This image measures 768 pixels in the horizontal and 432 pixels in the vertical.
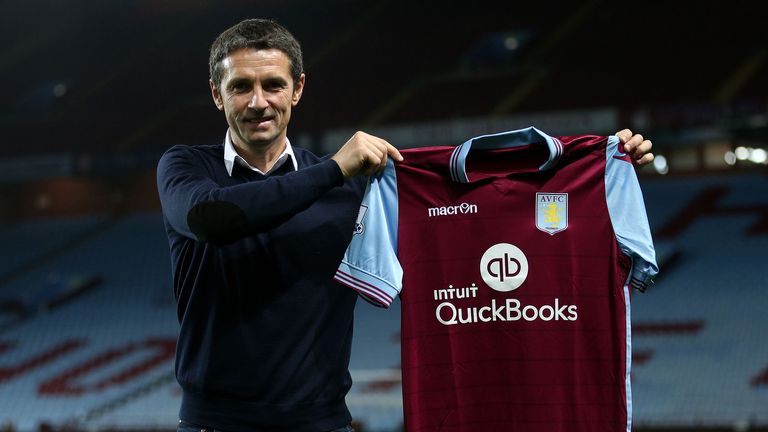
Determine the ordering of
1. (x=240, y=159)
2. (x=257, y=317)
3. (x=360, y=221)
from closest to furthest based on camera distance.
→ (x=257, y=317) → (x=240, y=159) → (x=360, y=221)

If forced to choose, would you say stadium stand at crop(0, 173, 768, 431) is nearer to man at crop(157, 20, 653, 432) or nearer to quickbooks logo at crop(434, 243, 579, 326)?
quickbooks logo at crop(434, 243, 579, 326)

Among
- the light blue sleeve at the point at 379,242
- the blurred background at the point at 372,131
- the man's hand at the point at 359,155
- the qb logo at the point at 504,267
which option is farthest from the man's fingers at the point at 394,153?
the blurred background at the point at 372,131

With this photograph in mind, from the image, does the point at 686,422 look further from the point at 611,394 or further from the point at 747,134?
the point at 611,394

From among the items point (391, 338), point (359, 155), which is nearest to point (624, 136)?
point (359, 155)

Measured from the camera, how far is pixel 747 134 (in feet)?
46.9

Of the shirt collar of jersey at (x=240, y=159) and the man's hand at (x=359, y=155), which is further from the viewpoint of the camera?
the shirt collar of jersey at (x=240, y=159)

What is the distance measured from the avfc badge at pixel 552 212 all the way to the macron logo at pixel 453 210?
7.8 inches

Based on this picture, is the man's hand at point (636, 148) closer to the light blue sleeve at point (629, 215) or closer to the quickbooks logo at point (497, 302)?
the light blue sleeve at point (629, 215)

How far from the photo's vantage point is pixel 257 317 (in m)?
2.32

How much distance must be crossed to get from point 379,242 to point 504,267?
387 mm

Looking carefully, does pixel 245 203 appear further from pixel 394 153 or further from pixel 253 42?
pixel 394 153

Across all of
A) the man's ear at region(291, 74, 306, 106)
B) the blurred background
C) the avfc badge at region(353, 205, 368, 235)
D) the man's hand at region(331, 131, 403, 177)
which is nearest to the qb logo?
the avfc badge at region(353, 205, 368, 235)

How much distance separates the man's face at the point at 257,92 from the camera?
7.67 ft

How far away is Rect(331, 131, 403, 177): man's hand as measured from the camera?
2346 millimetres
